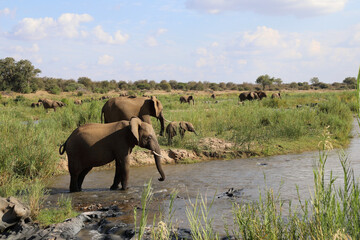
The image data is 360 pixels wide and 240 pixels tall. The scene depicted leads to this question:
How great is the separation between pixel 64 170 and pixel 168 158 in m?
2.64

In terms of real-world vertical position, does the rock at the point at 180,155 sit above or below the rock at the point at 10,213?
below

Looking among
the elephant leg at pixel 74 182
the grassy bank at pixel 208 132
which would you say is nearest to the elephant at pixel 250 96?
the grassy bank at pixel 208 132

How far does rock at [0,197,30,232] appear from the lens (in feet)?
16.2

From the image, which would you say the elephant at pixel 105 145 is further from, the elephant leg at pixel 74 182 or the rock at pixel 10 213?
the rock at pixel 10 213

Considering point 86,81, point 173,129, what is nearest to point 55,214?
point 173,129

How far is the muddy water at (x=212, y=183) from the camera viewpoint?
20.8 ft

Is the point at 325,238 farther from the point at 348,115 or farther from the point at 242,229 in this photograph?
the point at 348,115

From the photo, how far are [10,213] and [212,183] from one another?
4021 mm

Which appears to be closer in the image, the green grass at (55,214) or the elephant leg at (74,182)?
the green grass at (55,214)

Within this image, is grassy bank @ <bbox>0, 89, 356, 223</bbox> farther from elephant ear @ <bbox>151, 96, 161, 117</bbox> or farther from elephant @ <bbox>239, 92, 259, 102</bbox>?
elephant @ <bbox>239, 92, 259, 102</bbox>

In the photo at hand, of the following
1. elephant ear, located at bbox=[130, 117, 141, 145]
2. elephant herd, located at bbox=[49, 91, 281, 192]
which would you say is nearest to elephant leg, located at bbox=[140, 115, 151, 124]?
elephant herd, located at bbox=[49, 91, 281, 192]

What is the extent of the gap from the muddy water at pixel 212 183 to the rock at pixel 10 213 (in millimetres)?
1337

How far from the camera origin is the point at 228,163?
10164 millimetres

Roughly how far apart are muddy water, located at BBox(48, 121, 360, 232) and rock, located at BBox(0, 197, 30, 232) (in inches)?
52.6
